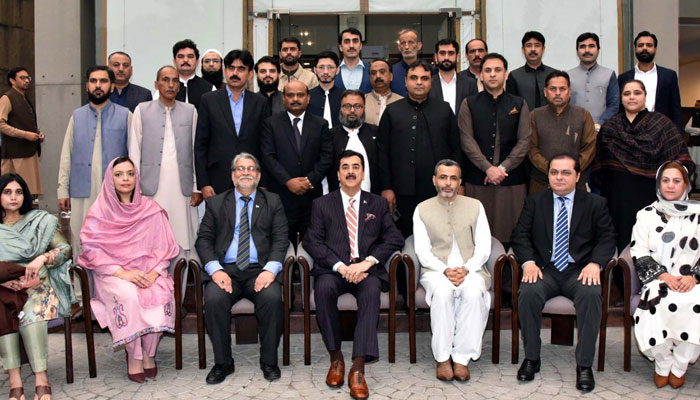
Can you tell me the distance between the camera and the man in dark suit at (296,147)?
4684 millimetres

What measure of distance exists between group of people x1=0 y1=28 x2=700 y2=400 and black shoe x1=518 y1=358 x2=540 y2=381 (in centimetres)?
1

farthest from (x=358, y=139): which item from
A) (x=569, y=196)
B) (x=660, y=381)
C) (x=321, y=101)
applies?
(x=660, y=381)

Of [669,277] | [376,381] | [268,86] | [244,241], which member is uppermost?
[268,86]

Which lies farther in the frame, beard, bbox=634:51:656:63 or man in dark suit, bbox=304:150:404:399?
beard, bbox=634:51:656:63

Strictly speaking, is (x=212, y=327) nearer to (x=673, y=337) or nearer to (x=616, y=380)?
(x=616, y=380)

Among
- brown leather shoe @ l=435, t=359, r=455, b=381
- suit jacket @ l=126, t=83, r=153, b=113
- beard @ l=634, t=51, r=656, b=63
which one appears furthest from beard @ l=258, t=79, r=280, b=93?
beard @ l=634, t=51, r=656, b=63

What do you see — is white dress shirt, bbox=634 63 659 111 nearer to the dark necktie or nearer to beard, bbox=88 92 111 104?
the dark necktie

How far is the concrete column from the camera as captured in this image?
8.97 m

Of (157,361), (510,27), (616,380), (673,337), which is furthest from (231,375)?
(510,27)

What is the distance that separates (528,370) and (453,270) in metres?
0.73

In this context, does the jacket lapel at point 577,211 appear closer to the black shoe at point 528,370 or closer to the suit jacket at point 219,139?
the black shoe at point 528,370

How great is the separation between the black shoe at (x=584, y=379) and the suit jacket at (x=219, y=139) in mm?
2740

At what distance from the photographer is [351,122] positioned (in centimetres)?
470

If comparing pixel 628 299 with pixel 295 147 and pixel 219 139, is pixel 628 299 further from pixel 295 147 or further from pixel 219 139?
pixel 219 139
